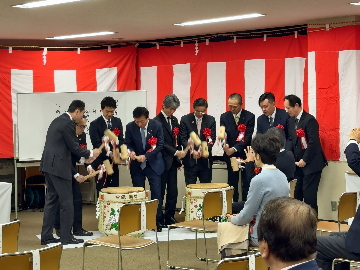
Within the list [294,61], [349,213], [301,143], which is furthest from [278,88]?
[349,213]

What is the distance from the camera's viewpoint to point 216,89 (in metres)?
9.77

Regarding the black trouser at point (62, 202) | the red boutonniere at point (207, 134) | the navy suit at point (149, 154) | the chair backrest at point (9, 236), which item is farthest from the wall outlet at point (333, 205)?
the chair backrest at point (9, 236)

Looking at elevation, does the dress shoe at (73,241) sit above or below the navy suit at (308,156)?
below

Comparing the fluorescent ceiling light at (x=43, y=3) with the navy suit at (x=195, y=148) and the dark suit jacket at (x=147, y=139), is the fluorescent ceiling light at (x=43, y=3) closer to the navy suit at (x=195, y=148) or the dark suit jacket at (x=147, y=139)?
the dark suit jacket at (x=147, y=139)

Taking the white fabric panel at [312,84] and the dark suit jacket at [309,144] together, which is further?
the white fabric panel at [312,84]

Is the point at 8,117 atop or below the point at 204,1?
below

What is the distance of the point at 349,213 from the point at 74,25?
468 centimetres

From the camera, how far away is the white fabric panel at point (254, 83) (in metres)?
9.31

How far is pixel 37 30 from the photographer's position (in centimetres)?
910

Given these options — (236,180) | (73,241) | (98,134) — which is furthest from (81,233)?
(236,180)

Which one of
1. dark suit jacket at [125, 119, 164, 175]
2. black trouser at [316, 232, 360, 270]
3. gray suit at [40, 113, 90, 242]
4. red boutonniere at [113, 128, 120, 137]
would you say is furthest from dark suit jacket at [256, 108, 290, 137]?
black trouser at [316, 232, 360, 270]

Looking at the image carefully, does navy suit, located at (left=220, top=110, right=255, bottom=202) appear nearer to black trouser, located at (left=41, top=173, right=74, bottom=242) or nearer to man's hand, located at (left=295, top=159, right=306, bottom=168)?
man's hand, located at (left=295, top=159, right=306, bottom=168)

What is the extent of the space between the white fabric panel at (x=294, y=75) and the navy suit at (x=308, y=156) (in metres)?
0.99

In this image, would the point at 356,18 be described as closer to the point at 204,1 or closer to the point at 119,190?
the point at 204,1
